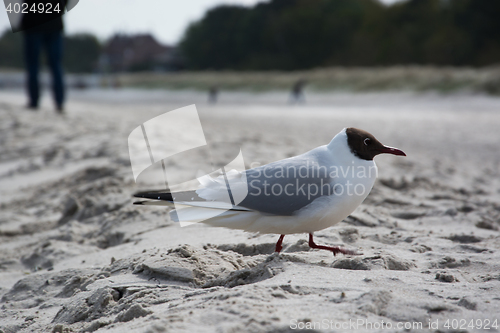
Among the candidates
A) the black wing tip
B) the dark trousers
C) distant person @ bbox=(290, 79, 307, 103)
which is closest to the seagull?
the black wing tip

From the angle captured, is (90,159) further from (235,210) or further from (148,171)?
(235,210)

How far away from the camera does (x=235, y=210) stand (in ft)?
7.23

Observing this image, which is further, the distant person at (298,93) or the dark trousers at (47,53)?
the distant person at (298,93)

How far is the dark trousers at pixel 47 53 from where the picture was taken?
7707 mm

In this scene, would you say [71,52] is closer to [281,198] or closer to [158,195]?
[158,195]

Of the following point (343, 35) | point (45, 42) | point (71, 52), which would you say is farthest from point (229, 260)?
point (71, 52)

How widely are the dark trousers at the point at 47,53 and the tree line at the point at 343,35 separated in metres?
31.7

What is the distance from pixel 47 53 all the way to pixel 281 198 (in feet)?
23.2

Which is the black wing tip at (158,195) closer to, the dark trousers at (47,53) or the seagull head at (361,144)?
the seagull head at (361,144)

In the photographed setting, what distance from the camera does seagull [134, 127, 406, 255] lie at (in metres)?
2.18

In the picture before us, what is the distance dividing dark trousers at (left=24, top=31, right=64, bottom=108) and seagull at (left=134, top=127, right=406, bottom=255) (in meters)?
6.53

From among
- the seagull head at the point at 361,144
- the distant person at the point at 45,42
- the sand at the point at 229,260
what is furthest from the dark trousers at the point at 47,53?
the seagull head at the point at 361,144

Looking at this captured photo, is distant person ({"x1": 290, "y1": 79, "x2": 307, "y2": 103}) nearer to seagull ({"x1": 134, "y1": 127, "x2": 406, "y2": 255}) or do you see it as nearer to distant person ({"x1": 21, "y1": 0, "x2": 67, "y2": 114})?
distant person ({"x1": 21, "y1": 0, "x2": 67, "y2": 114})

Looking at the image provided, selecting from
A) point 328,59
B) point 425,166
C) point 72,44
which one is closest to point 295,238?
point 425,166
